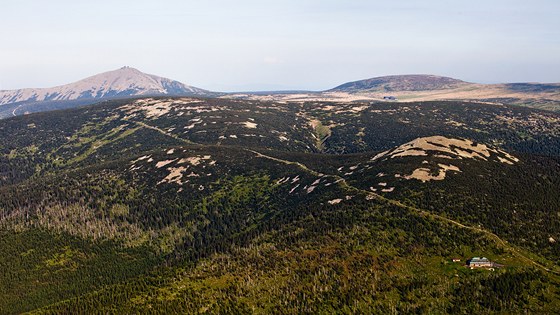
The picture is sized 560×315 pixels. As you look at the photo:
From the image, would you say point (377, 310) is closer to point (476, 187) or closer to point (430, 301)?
point (430, 301)

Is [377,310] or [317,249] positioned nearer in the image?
[377,310]

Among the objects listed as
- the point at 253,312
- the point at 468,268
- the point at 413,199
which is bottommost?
the point at 253,312

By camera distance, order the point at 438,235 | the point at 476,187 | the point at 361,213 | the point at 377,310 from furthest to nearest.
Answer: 1. the point at 476,187
2. the point at 361,213
3. the point at 438,235
4. the point at 377,310

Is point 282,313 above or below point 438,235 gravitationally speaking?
below

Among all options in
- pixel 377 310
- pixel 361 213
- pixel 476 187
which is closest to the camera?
pixel 377 310

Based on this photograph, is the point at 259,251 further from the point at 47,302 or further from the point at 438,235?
the point at 47,302

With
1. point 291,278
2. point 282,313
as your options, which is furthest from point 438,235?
point 282,313

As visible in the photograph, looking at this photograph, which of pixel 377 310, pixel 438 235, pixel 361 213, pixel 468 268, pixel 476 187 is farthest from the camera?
pixel 476 187

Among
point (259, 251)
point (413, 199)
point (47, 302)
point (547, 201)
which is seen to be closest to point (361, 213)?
point (413, 199)

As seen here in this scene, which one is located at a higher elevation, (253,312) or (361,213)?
(361,213)
